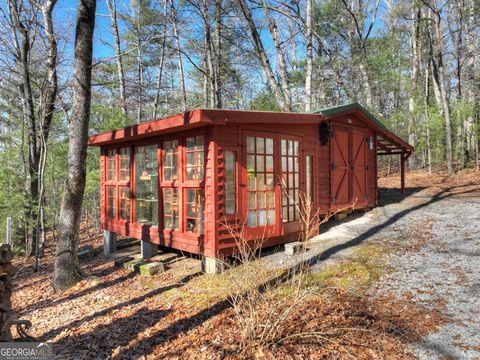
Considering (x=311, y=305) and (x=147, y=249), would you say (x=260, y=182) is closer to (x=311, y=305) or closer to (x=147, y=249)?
(x=311, y=305)

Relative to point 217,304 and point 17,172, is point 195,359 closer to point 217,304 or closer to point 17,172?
point 217,304

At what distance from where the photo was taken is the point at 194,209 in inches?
232

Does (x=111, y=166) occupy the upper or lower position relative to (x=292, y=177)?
upper

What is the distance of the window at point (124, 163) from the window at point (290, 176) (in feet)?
12.1

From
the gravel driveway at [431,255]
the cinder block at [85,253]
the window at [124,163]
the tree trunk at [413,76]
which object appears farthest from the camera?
the tree trunk at [413,76]

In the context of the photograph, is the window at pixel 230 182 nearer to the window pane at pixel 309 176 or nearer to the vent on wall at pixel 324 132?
the window pane at pixel 309 176

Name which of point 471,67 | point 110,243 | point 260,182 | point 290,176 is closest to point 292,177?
point 290,176

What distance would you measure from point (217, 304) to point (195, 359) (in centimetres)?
117

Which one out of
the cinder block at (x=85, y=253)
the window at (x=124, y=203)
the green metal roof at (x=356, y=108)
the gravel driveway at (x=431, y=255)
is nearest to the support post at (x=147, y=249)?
the window at (x=124, y=203)

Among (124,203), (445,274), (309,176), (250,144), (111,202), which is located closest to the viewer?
(445,274)

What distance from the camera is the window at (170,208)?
6.29m

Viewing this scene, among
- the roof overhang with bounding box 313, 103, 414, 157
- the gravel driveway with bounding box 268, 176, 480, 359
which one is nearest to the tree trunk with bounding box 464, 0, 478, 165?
the roof overhang with bounding box 313, 103, 414, 157

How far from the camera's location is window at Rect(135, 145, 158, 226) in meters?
6.85

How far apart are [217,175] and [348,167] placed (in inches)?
194
